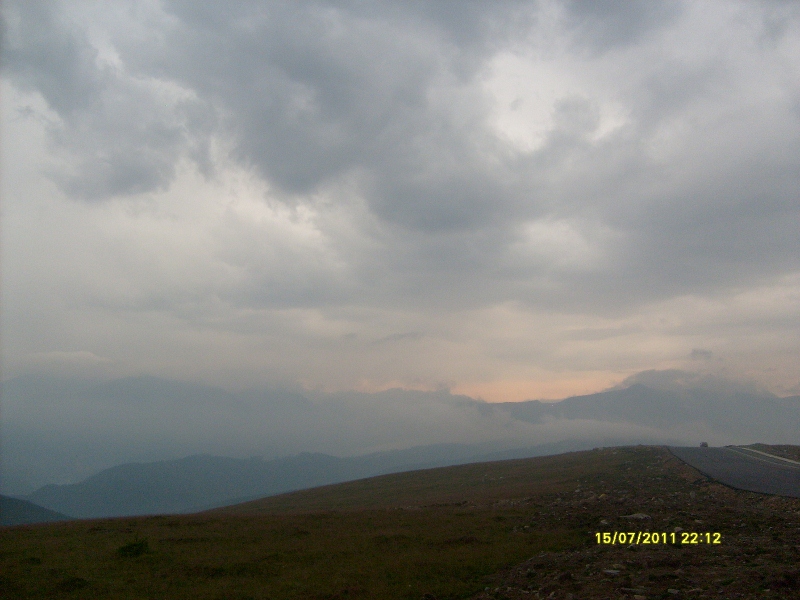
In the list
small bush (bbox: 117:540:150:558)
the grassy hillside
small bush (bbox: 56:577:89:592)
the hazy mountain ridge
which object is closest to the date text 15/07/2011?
the grassy hillside

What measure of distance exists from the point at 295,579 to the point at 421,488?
154ft

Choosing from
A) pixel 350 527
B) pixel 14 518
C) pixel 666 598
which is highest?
pixel 666 598

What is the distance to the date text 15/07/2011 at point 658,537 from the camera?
62.4ft

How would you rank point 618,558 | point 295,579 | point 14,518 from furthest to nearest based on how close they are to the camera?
point 14,518, point 295,579, point 618,558

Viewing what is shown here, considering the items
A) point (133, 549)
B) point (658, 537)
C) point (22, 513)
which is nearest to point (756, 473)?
point (658, 537)

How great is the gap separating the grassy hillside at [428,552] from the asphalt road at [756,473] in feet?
5.83

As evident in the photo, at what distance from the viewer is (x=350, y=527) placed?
2998 cm

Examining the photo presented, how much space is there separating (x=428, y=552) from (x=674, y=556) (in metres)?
10.4

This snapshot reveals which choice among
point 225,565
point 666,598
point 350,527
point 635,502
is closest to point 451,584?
point 666,598

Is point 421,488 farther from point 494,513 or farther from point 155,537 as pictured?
point 155,537

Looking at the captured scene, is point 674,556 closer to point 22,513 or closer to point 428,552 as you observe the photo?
Result: point 428,552

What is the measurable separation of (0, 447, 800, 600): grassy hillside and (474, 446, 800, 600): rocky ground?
71 mm

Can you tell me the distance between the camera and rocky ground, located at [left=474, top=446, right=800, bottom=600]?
13.3 meters

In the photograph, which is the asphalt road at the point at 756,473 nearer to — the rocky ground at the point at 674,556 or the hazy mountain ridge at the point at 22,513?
the rocky ground at the point at 674,556
